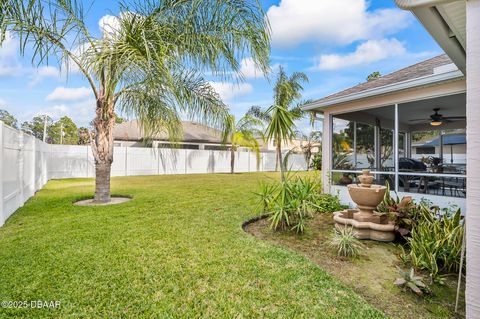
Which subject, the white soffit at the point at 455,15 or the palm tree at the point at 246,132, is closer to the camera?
the white soffit at the point at 455,15

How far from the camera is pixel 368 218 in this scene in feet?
16.2

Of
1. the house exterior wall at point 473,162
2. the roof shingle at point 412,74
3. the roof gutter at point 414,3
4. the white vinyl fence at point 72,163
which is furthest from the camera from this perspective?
the roof shingle at point 412,74

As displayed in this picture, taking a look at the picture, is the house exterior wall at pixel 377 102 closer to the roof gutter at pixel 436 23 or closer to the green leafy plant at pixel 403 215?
the roof gutter at pixel 436 23

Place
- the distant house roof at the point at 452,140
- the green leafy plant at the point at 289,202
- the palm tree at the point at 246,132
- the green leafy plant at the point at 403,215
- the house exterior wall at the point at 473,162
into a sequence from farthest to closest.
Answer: the palm tree at the point at 246,132, the distant house roof at the point at 452,140, the green leafy plant at the point at 289,202, the green leafy plant at the point at 403,215, the house exterior wall at the point at 473,162

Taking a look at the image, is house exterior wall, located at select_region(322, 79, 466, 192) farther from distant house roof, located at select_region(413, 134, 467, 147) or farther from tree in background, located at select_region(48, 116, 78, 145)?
tree in background, located at select_region(48, 116, 78, 145)

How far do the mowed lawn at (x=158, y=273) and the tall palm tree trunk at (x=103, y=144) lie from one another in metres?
1.86

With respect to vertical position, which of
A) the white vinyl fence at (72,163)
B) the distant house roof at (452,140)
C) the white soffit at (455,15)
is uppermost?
the white soffit at (455,15)

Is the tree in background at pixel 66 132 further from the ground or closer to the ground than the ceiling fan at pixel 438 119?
further from the ground

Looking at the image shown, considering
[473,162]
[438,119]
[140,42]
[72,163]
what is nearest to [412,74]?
[438,119]

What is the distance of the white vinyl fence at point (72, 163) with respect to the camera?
18.7ft

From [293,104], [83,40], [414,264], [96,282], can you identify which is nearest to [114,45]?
[83,40]

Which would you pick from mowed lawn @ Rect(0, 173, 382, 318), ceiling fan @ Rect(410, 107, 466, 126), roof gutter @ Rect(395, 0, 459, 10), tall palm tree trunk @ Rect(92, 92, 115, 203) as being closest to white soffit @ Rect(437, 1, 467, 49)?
roof gutter @ Rect(395, 0, 459, 10)

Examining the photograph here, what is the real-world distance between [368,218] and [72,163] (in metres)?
16.2

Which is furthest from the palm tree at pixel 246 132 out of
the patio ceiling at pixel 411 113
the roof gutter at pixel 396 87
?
the roof gutter at pixel 396 87
